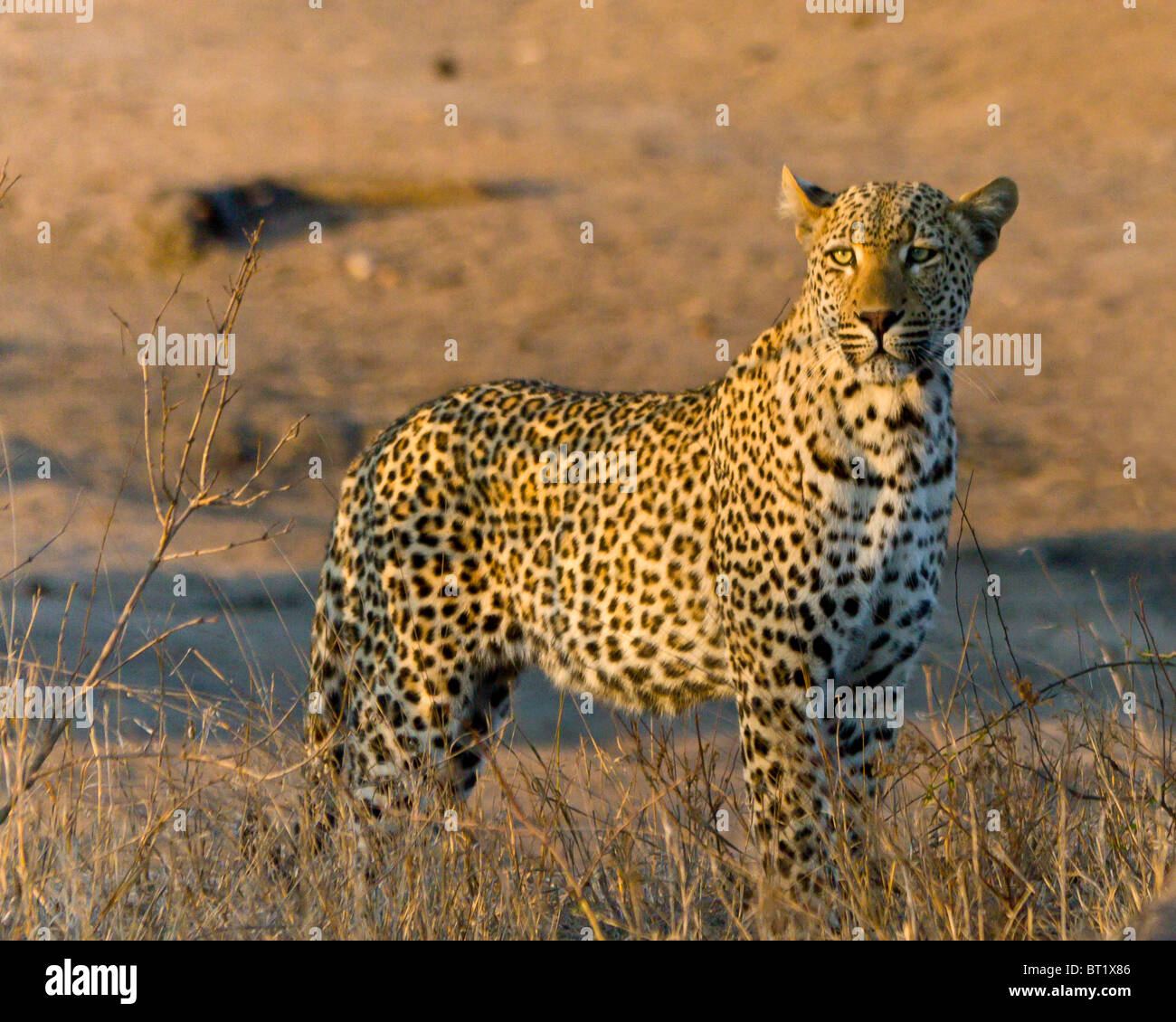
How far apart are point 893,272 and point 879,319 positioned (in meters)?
0.19

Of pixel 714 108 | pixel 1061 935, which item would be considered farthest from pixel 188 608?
pixel 714 108

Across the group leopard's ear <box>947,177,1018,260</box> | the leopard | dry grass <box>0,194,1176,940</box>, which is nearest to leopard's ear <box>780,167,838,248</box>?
the leopard

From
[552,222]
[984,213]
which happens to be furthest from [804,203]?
[552,222]

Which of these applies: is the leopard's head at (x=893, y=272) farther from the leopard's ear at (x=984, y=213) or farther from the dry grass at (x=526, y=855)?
the dry grass at (x=526, y=855)

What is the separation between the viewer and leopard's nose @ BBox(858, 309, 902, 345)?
5.30 m

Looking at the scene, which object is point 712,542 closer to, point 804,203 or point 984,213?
point 804,203

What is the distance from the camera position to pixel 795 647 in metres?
5.54

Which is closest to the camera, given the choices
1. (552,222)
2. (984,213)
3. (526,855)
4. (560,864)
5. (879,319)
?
(560,864)

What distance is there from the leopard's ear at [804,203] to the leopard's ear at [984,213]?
1.49ft

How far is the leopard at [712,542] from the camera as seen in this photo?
18.1ft

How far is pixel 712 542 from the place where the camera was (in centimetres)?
598

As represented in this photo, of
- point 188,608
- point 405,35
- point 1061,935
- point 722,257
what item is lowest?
point 1061,935
